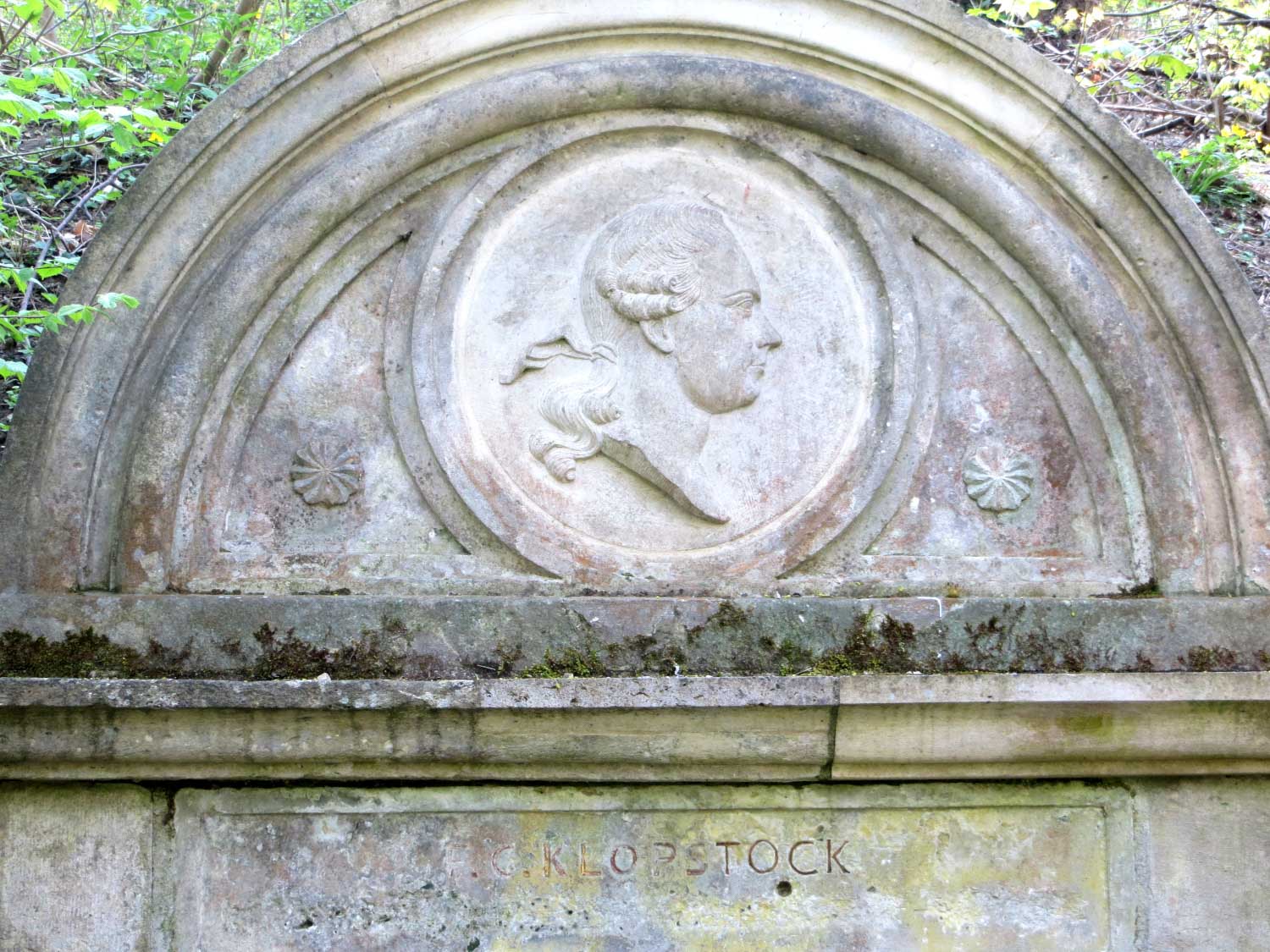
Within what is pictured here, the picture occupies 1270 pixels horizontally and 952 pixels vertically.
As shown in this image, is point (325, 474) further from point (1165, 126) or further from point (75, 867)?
point (1165, 126)

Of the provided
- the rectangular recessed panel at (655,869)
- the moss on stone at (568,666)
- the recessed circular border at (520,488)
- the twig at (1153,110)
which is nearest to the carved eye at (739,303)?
the recessed circular border at (520,488)

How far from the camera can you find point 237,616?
3559 mm

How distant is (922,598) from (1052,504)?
0.50m

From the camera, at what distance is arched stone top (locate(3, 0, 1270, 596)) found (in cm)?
374

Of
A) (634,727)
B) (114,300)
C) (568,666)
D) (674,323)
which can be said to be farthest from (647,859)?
(114,300)

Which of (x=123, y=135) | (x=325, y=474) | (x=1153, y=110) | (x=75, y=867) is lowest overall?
(x=75, y=867)

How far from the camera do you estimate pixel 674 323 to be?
3.87 m

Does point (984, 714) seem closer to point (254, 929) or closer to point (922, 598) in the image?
point (922, 598)

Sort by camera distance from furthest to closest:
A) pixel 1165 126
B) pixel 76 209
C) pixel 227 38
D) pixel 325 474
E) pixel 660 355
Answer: pixel 1165 126
pixel 227 38
pixel 76 209
pixel 660 355
pixel 325 474

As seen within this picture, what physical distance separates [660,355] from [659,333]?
0.19 ft

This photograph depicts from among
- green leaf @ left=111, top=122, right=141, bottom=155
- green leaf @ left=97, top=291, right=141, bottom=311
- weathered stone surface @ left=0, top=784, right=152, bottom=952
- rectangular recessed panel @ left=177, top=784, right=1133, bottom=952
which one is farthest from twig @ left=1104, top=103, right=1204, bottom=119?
weathered stone surface @ left=0, top=784, right=152, bottom=952

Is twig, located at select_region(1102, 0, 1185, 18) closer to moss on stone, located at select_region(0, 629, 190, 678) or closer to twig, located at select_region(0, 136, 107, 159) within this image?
twig, located at select_region(0, 136, 107, 159)

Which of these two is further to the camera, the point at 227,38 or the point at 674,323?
the point at 227,38

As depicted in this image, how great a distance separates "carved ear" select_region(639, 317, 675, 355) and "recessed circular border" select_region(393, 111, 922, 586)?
53 centimetres
